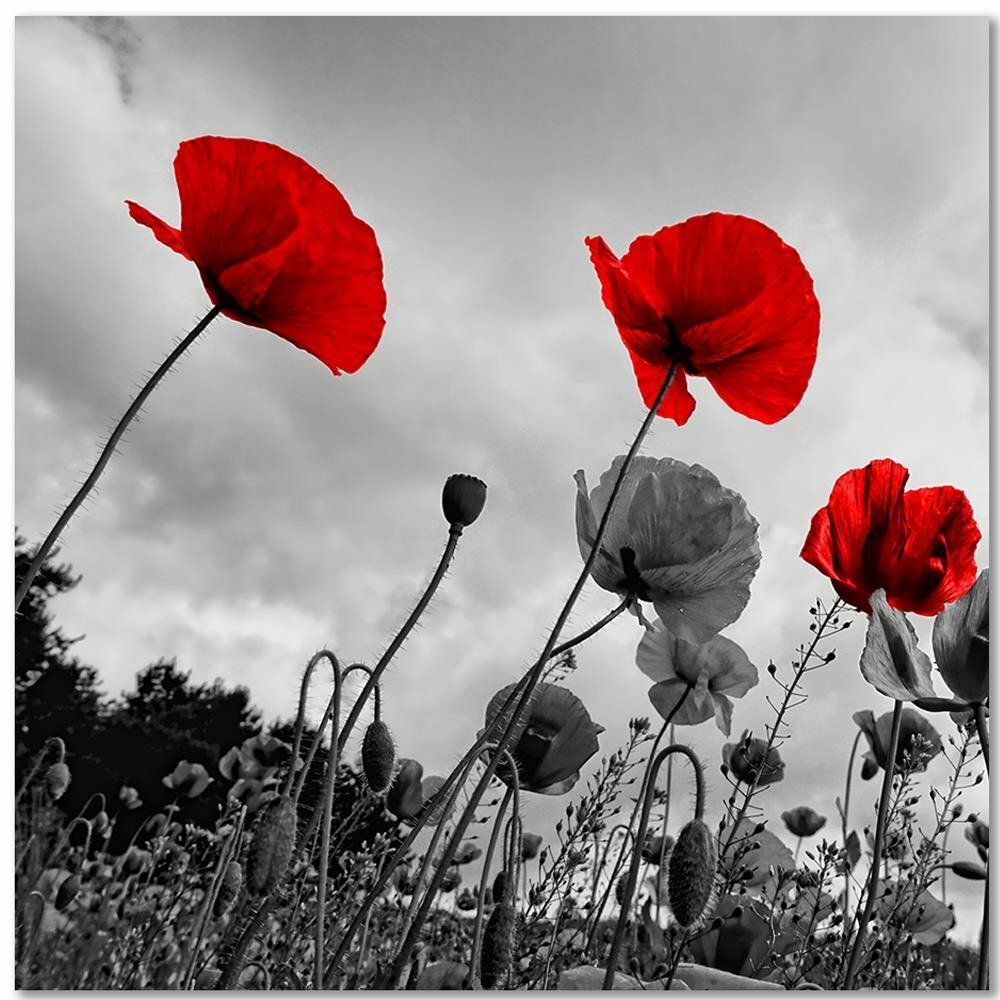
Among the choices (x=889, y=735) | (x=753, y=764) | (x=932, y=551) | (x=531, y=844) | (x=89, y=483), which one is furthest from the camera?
(x=531, y=844)

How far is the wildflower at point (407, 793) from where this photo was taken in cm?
132

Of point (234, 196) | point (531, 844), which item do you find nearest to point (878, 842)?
point (234, 196)

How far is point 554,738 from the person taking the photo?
114 cm

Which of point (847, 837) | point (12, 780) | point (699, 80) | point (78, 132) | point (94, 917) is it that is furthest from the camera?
point (94, 917)

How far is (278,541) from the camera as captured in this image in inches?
51.6

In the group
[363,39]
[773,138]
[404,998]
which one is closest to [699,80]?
[773,138]

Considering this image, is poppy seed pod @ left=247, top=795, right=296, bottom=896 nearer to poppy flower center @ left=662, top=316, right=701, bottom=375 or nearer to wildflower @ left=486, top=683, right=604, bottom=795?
wildflower @ left=486, top=683, right=604, bottom=795

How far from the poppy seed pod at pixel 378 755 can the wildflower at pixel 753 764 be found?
46cm

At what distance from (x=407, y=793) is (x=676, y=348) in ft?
2.41

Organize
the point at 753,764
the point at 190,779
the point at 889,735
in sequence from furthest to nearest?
the point at 190,779 → the point at 889,735 → the point at 753,764

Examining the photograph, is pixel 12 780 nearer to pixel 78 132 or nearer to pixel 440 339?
pixel 440 339

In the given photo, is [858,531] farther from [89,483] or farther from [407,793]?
[89,483]

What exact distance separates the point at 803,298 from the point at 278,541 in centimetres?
73

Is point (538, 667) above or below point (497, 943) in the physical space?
above
